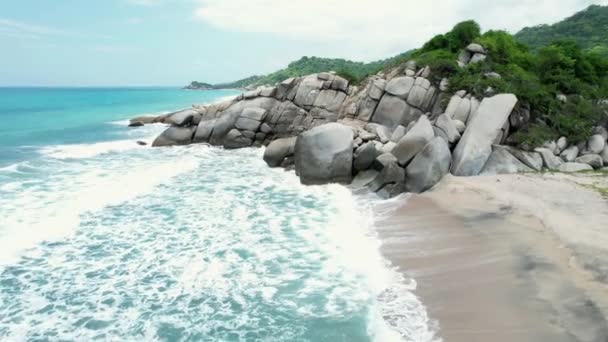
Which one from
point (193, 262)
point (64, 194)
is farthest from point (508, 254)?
point (64, 194)

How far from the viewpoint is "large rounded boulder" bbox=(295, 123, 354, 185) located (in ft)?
53.6

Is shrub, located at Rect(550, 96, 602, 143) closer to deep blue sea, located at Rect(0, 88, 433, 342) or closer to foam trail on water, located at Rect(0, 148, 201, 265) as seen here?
deep blue sea, located at Rect(0, 88, 433, 342)

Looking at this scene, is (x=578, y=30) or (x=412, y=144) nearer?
(x=412, y=144)

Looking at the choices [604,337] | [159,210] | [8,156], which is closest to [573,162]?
[604,337]

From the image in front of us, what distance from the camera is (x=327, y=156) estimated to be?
16.5 meters

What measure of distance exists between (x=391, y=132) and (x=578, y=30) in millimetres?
47673

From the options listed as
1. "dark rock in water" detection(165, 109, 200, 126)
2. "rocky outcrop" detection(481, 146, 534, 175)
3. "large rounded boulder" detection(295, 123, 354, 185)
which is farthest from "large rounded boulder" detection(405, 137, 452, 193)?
"dark rock in water" detection(165, 109, 200, 126)

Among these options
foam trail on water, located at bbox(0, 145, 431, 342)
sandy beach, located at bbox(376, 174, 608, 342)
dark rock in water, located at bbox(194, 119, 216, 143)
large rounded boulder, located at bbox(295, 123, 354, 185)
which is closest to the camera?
sandy beach, located at bbox(376, 174, 608, 342)

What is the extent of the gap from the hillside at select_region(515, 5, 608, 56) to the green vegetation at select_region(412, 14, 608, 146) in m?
28.6

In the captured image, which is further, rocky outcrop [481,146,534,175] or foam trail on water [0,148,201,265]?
rocky outcrop [481,146,534,175]

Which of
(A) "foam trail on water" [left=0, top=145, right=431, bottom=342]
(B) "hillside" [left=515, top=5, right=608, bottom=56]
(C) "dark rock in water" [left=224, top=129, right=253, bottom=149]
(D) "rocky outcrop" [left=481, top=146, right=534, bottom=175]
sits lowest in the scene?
(A) "foam trail on water" [left=0, top=145, right=431, bottom=342]

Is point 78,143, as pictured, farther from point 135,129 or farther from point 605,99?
point 605,99

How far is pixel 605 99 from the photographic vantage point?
19.5 metres

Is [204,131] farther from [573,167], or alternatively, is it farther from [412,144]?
[573,167]
